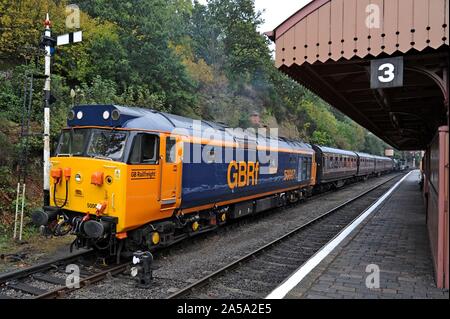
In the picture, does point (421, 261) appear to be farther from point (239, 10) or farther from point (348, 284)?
point (239, 10)

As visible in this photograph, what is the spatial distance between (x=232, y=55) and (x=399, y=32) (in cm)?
3448

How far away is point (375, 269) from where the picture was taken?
23.0 ft

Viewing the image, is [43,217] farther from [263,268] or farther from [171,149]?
[263,268]

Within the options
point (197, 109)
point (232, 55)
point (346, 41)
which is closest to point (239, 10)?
point (232, 55)

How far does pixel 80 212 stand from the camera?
305 inches

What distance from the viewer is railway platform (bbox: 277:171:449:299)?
575cm

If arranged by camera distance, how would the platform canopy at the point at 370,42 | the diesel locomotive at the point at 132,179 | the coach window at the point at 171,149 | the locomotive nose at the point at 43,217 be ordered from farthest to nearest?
the coach window at the point at 171,149 → the locomotive nose at the point at 43,217 → the diesel locomotive at the point at 132,179 → the platform canopy at the point at 370,42

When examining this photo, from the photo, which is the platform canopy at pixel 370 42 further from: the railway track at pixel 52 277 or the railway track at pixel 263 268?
the railway track at pixel 52 277

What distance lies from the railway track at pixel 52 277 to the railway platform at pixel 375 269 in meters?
3.48

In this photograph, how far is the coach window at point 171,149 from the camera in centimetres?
832

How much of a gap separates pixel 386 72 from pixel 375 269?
11.3ft

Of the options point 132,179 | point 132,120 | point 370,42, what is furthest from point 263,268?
point 370,42

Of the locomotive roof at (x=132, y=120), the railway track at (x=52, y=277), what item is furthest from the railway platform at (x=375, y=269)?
the locomotive roof at (x=132, y=120)

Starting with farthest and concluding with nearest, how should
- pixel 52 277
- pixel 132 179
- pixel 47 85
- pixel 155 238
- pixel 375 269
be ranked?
pixel 47 85 < pixel 155 238 < pixel 132 179 < pixel 52 277 < pixel 375 269
